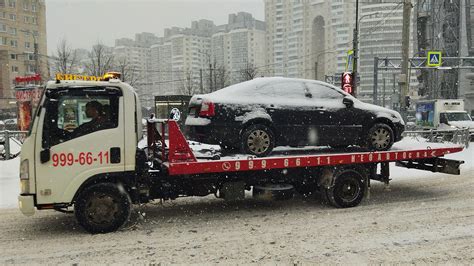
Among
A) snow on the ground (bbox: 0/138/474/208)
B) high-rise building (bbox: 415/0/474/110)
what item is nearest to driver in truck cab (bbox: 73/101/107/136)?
snow on the ground (bbox: 0/138/474/208)

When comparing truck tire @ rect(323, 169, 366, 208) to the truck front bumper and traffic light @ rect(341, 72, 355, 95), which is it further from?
traffic light @ rect(341, 72, 355, 95)

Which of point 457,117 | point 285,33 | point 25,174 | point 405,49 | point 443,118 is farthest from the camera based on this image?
point 285,33

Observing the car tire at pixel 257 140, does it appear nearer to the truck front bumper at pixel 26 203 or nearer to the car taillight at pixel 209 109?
the car taillight at pixel 209 109

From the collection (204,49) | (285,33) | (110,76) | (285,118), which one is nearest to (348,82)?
(285,118)

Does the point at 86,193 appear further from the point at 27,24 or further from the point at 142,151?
the point at 27,24

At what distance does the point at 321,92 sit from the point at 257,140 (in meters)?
1.65

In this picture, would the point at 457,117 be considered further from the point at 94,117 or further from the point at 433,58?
the point at 94,117

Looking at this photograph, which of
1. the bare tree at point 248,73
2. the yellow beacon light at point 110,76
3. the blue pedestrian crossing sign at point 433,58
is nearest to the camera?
the yellow beacon light at point 110,76

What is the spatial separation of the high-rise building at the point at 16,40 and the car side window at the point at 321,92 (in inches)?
2964

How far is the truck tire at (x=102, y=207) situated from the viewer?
19.7 feet

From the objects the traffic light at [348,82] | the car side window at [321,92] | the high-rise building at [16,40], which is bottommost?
the car side window at [321,92]

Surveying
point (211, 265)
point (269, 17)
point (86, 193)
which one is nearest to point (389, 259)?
point (211, 265)

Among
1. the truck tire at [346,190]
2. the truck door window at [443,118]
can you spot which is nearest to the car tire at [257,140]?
the truck tire at [346,190]

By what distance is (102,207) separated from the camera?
611 centimetres
